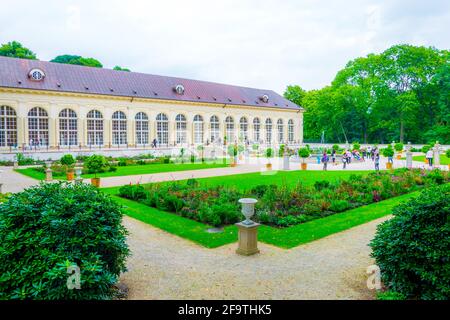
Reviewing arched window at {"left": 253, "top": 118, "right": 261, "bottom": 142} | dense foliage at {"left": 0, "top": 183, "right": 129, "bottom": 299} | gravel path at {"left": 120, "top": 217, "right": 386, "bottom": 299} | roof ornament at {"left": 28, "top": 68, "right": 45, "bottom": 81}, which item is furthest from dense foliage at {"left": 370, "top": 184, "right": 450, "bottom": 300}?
arched window at {"left": 253, "top": 118, "right": 261, "bottom": 142}

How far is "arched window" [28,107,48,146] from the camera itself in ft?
122

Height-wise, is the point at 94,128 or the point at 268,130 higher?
the point at 268,130

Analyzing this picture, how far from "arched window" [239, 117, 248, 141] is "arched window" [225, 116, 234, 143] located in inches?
61.2

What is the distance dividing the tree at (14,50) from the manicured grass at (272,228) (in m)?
52.7

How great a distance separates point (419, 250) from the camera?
4824mm

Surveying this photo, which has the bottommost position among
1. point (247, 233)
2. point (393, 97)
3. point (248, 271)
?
point (248, 271)

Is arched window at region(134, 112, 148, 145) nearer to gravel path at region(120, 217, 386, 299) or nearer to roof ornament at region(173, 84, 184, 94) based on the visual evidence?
roof ornament at region(173, 84, 184, 94)

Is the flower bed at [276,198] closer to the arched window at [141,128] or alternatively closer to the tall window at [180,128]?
the arched window at [141,128]

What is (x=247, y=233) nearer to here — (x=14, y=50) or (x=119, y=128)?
(x=119, y=128)

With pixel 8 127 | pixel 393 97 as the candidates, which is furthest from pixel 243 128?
pixel 8 127

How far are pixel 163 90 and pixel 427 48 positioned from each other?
136 feet

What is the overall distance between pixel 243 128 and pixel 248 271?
49.7 m

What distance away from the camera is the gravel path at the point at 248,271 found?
5367 millimetres
